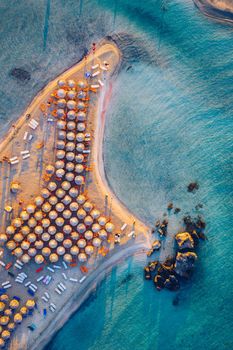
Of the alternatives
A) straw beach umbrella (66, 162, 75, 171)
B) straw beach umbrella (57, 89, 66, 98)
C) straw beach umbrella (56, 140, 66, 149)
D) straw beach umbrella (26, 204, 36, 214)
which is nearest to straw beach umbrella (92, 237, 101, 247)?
straw beach umbrella (26, 204, 36, 214)

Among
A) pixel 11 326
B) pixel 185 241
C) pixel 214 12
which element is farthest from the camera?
pixel 214 12

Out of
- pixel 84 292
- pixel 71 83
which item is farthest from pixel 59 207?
pixel 71 83

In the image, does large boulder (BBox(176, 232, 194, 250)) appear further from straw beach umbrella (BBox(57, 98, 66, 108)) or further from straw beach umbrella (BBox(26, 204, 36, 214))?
straw beach umbrella (BBox(57, 98, 66, 108))

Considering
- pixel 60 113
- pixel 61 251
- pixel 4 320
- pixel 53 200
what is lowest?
pixel 4 320

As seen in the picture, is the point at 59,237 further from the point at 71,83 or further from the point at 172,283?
the point at 71,83

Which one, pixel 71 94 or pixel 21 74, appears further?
pixel 21 74

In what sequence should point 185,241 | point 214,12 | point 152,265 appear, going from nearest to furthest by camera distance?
point 185,241 < point 214,12 < point 152,265

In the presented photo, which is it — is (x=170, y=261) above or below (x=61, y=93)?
below
